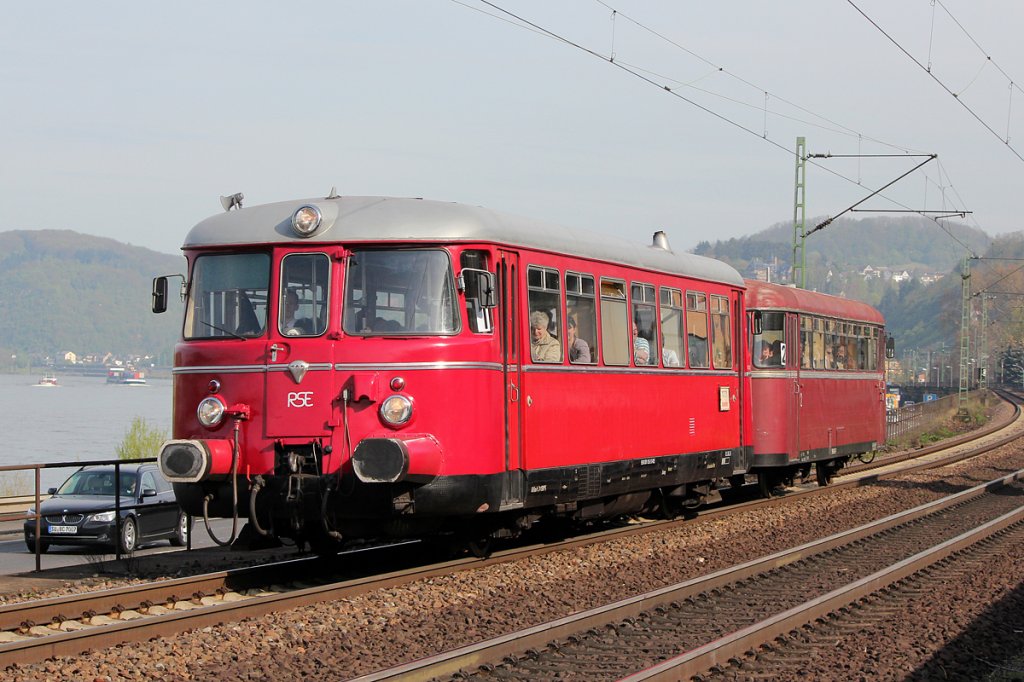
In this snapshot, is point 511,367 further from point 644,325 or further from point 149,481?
point 149,481

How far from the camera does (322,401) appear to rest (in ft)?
34.6

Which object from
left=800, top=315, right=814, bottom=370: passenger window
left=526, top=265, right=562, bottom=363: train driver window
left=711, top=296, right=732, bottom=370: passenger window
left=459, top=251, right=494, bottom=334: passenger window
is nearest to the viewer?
left=459, top=251, right=494, bottom=334: passenger window

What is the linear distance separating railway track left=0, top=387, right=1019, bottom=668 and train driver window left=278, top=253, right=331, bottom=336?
81.8 inches

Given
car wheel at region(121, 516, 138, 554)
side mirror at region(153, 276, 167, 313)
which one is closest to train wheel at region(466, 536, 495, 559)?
side mirror at region(153, 276, 167, 313)

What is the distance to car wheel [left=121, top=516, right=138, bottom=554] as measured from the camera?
16266 mm

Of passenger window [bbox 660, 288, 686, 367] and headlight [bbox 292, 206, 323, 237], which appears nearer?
headlight [bbox 292, 206, 323, 237]

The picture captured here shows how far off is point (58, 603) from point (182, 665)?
68.5 inches

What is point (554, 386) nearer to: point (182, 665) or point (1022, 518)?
point (182, 665)

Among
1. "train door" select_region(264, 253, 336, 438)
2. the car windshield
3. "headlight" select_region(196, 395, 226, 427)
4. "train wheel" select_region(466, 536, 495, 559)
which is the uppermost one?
"train door" select_region(264, 253, 336, 438)

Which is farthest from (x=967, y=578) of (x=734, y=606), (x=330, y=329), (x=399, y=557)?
(x=330, y=329)

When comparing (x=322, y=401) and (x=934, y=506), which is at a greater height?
(x=322, y=401)

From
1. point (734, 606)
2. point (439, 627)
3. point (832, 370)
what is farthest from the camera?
point (832, 370)

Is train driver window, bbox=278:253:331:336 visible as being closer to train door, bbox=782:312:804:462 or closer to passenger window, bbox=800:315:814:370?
train door, bbox=782:312:804:462

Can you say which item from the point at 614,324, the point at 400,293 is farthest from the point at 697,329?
the point at 400,293
